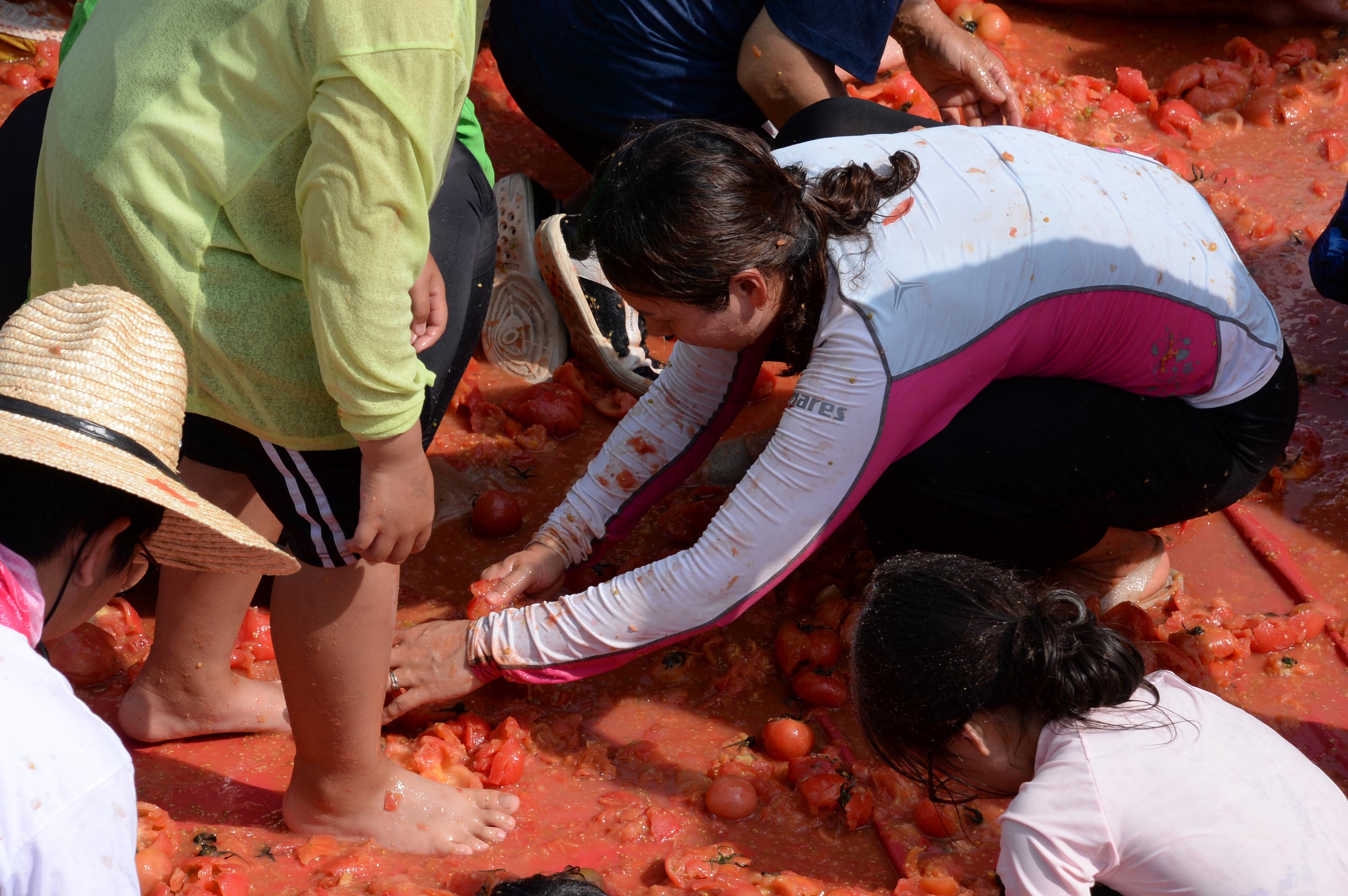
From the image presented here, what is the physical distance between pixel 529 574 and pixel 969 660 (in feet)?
4.11

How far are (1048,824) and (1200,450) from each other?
4.23 ft

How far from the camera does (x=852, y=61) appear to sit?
3.29 m

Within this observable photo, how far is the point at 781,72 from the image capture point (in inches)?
130

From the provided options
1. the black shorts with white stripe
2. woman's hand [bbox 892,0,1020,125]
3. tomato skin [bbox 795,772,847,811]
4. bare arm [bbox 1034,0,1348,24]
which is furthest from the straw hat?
bare arm [bbox 1034,0,1348,24]

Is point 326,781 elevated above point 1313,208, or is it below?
below

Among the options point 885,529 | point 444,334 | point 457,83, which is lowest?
point 885,529

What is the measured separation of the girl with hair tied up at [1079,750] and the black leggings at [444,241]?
0.94 m

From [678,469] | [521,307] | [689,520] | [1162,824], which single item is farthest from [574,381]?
[1162,824]

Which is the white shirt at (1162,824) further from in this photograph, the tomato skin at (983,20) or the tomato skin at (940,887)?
the tomato skin at (983,20)

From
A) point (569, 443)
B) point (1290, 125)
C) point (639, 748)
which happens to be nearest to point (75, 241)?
point (639, 748)

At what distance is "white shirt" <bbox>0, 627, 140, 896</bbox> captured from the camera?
1.15m

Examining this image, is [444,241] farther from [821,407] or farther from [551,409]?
[551,409]

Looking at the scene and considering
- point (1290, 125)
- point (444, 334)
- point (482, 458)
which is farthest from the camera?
point (1290, 125)

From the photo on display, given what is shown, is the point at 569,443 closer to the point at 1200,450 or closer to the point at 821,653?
the point at 821,653
